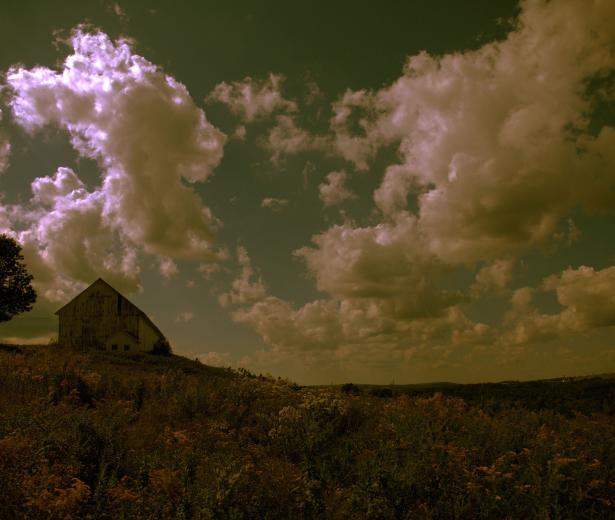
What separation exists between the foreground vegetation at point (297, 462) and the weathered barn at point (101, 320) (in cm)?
3369

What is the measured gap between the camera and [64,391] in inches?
430

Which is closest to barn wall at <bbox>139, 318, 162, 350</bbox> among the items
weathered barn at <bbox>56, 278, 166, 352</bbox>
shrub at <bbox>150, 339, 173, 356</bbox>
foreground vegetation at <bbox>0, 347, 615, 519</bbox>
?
weathered barn at <bbox>56, 278, 166, 352</bbox>

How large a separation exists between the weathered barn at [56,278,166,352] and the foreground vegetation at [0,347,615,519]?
3369cm

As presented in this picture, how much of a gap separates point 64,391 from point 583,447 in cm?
1060

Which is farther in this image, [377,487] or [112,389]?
[112,389]

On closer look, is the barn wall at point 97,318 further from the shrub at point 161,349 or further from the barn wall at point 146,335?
the shrub at point 161,349

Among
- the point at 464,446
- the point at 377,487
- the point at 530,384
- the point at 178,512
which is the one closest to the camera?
the point at 178,512

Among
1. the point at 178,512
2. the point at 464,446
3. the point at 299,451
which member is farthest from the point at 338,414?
the point at 178,512

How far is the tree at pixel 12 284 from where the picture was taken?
39.1 m

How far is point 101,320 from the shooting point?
42969 millimetres

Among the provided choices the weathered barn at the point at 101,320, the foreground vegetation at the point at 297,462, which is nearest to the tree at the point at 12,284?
the weathered barn at the point at 101,320

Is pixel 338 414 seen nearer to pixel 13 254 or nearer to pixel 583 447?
pixel 583 447

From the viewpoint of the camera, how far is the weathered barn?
1667 inches

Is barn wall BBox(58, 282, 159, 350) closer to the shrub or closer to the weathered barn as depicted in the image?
the weathered barn
